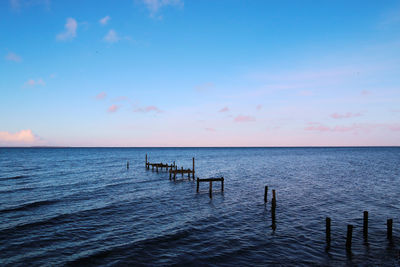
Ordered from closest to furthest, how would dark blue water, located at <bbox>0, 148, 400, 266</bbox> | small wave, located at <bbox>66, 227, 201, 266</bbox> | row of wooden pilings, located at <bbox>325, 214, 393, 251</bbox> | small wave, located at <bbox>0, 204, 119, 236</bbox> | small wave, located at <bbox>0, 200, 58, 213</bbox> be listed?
small wave, located at <bbox>66, 227, 201, 266</bbox> < dark blue water, located at <bbox>0, 148, 400, 266</bbox> < row of wooden pilings, located at <bbox>325, 214, 393, 251</bbox> < small wave, located at <bbox>0, 204, 119, 236</bbox> < small wave, located at <bbox>0, 200, 58, 213</bbox>

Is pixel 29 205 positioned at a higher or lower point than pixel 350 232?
lower

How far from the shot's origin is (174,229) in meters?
17.5

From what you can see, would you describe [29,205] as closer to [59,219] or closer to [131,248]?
[59,219]

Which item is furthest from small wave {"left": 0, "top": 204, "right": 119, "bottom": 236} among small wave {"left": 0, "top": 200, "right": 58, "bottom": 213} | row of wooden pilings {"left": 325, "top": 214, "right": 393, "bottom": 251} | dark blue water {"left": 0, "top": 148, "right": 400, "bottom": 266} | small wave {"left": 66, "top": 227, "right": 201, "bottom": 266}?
row of wooden pilings {"left": 325, "top": 214, "right": 393, "bottom": 251}

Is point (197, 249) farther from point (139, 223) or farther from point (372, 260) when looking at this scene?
point (372, 260)

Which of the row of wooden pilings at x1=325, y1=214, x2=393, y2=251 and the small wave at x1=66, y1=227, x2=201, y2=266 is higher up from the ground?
the row of wooden pilings at x1=325, y1=214, x2=393, y2=251

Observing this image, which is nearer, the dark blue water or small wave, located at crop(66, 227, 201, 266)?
small wave, located at crop(66, 227, 201, 266)

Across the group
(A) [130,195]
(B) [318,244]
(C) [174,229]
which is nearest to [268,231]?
(B) [318,244]

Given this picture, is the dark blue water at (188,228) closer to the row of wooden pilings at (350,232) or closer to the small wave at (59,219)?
the small wave at (59,219)

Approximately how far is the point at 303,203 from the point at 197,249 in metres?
15.1

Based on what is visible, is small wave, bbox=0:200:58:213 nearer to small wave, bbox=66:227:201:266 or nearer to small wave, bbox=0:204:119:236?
small wave, bbox=0:204:119:236

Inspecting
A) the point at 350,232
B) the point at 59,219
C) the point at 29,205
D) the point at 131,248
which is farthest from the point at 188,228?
the point at 29,205

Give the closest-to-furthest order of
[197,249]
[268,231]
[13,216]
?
[197,249] → [268,231] → [13,216]

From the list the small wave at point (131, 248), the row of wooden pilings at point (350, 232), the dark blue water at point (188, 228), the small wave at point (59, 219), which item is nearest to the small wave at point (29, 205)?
the dark blue water at point (188, 228)
